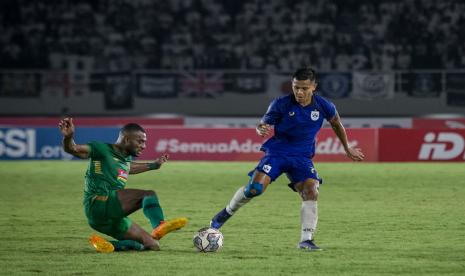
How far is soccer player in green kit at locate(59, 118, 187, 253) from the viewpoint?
8.97 metres

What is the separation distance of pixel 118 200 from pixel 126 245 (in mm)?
527

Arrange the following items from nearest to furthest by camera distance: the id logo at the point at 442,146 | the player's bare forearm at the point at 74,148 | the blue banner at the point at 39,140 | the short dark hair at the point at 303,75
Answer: the player's bare forearm at the point at 74,148 → the short dark hair at the point at 303,75 → the id logo at the point at 442,146 → the blue banner at the point at 39,140

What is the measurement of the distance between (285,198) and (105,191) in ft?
22.3

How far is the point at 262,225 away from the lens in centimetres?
1170

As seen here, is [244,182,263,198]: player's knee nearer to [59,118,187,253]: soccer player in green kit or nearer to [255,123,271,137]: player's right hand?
[255,123,271,137]: player's right hand

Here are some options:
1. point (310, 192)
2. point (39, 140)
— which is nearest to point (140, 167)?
point (310, 192)

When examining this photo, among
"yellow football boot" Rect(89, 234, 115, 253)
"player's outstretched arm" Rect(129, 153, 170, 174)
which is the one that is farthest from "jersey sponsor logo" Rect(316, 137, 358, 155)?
"yellow football boot" Rect(89, 234, 115, 253)

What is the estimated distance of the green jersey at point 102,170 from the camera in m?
9.05

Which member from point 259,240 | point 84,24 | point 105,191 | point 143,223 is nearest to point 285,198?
point 143,223

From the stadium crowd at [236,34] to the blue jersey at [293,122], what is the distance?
18.3m

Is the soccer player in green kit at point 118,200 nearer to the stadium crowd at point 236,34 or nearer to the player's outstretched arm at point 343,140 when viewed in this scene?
the player's outstretched arm at point 343,140

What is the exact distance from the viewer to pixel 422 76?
26.7m

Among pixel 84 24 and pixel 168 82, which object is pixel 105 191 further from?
pixel 84 24

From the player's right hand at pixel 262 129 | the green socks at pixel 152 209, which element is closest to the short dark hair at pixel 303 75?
the player's right hand at pixel 262 129
